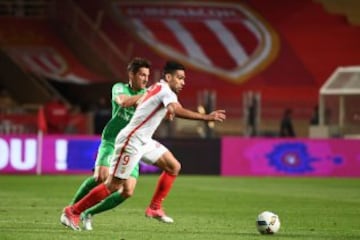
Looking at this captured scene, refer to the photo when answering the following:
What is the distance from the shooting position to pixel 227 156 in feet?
97.5

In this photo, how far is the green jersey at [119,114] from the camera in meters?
13.5

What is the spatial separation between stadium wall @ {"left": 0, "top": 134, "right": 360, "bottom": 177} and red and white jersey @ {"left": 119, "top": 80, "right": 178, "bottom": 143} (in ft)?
52.5

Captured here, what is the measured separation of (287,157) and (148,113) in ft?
56.6

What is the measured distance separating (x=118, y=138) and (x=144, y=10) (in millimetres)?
30246

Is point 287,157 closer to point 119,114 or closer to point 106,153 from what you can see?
point 106,153

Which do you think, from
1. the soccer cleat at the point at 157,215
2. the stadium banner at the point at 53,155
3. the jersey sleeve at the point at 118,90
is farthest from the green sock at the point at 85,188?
the stadium banner at the point at 53,155

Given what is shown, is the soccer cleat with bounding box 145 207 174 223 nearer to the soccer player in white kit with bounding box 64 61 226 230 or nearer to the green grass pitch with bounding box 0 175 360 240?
the green grass pitch with bounding box 0 175 360 240

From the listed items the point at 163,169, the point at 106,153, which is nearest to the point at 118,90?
the point at 106,153

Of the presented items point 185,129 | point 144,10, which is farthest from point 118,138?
point 144,10

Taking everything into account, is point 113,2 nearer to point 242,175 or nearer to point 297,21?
point 297,21

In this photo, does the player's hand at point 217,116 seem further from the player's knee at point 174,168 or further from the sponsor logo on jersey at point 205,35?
the sponsor logo on jersey at point 205,35

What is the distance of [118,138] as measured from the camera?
13078mm

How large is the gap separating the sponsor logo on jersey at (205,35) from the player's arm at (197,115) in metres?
29.9

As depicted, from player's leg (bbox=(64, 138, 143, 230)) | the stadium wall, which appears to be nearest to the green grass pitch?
player's leg (bbox=(64, 138, 143, 230))
